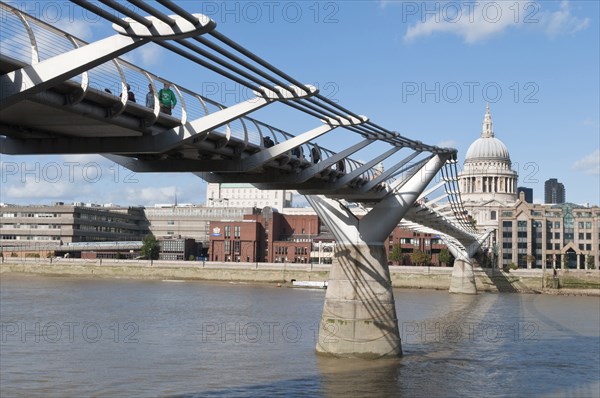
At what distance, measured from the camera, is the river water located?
21312mm

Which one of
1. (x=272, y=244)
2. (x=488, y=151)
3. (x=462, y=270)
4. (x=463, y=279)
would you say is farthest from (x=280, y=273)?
(x=488, y=151)

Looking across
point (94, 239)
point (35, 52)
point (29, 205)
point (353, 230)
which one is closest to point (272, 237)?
point (94, 239)

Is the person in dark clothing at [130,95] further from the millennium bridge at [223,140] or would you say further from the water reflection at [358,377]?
the water reflection at [358,377]

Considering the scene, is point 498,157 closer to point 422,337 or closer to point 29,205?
point 29,205

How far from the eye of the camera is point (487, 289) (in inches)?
3088

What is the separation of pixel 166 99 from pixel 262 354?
14542 mm

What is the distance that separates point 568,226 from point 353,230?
264 ft

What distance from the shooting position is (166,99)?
46.2ft

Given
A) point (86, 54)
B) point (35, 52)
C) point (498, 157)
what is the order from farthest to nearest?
point (498, 157) < point (35, 52) < point (86, 54)

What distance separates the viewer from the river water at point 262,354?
69.9ft

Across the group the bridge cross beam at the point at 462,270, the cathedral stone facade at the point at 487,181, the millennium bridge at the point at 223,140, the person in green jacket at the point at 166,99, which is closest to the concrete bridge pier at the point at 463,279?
the bridge cross beam at the point at 462,270

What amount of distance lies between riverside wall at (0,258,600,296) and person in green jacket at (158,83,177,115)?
219 ft

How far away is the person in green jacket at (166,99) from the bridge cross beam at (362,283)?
14.2m

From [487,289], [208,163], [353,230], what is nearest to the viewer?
[208,163]
